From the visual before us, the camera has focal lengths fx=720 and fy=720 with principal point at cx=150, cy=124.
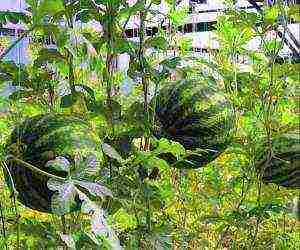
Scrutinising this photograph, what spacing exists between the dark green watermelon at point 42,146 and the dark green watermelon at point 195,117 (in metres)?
0.25

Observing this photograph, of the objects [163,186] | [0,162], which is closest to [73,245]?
[0,162]

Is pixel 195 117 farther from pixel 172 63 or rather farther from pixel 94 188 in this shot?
pixel 94 188

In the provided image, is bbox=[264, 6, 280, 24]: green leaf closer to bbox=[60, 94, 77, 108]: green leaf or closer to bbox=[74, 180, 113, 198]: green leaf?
bbox=[60, 94, 77, 108]: green leaf

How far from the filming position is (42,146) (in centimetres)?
117

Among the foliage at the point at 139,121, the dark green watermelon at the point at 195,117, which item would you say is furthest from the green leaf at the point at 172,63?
the dark green watermelon at the point at 195,117

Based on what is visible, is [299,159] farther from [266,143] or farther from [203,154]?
[203,154]

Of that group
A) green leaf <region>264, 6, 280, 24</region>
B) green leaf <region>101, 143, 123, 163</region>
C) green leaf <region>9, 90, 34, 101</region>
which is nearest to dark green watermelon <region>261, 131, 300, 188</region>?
green leaf <region>264, 6, 280, 24</region>

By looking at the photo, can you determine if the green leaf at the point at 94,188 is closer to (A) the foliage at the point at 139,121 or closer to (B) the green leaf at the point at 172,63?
(A) the foliage at the point at 139,121

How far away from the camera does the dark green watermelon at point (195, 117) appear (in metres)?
1.38

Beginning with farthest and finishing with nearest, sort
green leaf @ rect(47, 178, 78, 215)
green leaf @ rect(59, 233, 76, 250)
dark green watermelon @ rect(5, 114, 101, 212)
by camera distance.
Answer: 1. dark green watermelon @ rect(5, 114, 101, 212)
2. green leaf @ rect(59, 233, 76, 250)
3. green leaf @ rect(47, 178, 78, 215)

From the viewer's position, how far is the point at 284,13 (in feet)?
3.68

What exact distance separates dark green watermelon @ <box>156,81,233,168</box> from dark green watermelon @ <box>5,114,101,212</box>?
0.83 feet

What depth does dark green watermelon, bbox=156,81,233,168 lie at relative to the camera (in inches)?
54.1

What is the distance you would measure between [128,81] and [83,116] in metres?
0.28
